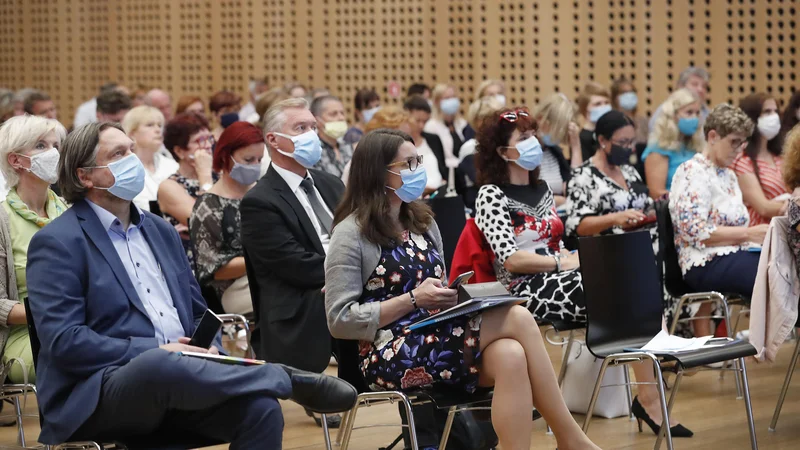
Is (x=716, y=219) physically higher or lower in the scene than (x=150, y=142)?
lower

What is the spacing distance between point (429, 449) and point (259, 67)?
1035cm

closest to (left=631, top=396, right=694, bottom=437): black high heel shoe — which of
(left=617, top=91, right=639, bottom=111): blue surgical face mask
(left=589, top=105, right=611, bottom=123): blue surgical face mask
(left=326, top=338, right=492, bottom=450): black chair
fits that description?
(left=326, top=338, right=492, bottom=450): black chair

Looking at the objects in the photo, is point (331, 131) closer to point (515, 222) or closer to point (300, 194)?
point (300, 194)

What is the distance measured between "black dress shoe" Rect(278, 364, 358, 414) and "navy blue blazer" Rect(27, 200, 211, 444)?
0.44 meters

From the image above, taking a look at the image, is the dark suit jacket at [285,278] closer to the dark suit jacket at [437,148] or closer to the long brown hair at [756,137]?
the long brown hair at [756,137]

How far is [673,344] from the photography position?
409 cm

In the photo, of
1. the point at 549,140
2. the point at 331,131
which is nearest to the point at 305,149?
the point at 331,131

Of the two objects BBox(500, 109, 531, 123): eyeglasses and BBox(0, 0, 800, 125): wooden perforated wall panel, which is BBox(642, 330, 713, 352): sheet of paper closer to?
BBox(500, 109, 531, 123): eyeglasses

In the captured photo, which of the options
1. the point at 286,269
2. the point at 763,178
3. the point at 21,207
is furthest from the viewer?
the point at 763,178

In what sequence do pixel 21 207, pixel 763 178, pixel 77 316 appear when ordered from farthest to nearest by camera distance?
pixel 763 178 < pixel 21 207 < pixel 77 316

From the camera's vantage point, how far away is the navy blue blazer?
2.94m

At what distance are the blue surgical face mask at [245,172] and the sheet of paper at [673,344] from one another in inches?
81.0

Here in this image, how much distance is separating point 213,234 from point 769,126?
3457mm

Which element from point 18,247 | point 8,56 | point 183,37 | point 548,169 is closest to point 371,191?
point 18,247
